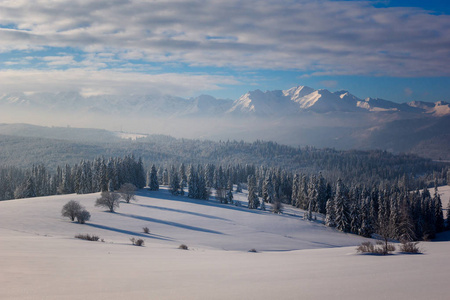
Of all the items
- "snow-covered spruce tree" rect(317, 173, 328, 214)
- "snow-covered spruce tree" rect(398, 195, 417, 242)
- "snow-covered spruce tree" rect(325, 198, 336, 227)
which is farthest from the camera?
"snow-covered spruce tree" rect(317, 173, 328, 214)

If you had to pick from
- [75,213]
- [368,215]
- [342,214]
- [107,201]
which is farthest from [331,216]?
[75,213]

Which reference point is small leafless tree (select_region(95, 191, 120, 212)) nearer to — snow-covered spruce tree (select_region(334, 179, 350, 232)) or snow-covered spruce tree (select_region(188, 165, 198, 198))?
snow-covered spruce tree (select_region(188, 165, 198, 198))

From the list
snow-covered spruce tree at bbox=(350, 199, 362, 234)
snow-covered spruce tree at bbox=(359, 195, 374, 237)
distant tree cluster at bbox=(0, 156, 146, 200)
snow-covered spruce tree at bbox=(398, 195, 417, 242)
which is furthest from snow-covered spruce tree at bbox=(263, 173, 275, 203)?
snow-covered spruce tree at bbox=(398, 195, 417, 242)

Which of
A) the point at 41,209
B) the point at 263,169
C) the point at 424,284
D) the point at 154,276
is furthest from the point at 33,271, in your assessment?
the point at 263,169

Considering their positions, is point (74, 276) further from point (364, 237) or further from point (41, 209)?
point (364, 237)

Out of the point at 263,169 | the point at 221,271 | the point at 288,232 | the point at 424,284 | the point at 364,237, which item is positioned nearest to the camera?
the point at 424,284

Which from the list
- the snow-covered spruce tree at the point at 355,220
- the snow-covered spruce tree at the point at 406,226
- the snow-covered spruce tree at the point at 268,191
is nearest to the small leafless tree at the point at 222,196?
the snow-covered spruce tree at the point at 268,191

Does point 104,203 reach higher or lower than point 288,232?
higher

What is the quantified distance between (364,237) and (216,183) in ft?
260

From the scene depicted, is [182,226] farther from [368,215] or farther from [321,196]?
[321,196]

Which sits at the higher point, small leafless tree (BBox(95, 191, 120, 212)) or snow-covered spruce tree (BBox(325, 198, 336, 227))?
small leafless tree (BBox(95, 191, 120, 212))

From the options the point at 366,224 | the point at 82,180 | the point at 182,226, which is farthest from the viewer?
the point at 82,180

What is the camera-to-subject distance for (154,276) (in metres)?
10.8

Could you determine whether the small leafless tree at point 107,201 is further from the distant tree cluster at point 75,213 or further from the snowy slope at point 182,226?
the distant tree cluster at point 75,213
